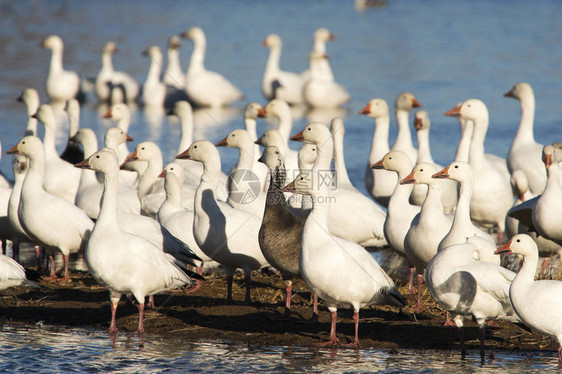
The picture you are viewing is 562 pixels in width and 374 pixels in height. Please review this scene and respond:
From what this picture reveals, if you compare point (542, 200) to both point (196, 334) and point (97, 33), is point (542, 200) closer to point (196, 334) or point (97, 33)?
point (196, 334)

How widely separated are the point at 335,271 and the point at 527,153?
661 centimetres

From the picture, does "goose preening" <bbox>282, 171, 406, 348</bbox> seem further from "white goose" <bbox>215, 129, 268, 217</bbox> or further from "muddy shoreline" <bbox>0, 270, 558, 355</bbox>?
"white goose" <bbox>215, 129, 268, 217</bbox>

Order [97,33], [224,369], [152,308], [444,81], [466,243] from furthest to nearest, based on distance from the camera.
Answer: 1. [97,33]
2. [444,81]
3. [152,308]
4. [466,243]
5. [224,369]

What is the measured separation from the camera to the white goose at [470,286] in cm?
689

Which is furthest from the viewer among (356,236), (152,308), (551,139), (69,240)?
(551,139)

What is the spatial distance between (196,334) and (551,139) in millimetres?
13440

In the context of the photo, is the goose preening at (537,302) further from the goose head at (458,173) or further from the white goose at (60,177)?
the white goose at (60,177)

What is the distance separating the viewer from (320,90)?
79.4ft

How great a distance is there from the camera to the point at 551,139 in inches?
751

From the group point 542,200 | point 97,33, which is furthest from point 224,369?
point 97,33

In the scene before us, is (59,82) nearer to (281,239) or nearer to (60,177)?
(60,177)

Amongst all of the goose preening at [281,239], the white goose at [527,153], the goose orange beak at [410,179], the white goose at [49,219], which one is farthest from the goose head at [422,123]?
the white goose at [49,219]

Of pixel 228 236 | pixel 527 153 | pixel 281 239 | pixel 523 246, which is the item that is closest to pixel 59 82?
pixel 527 153

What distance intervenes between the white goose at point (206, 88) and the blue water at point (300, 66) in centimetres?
40
